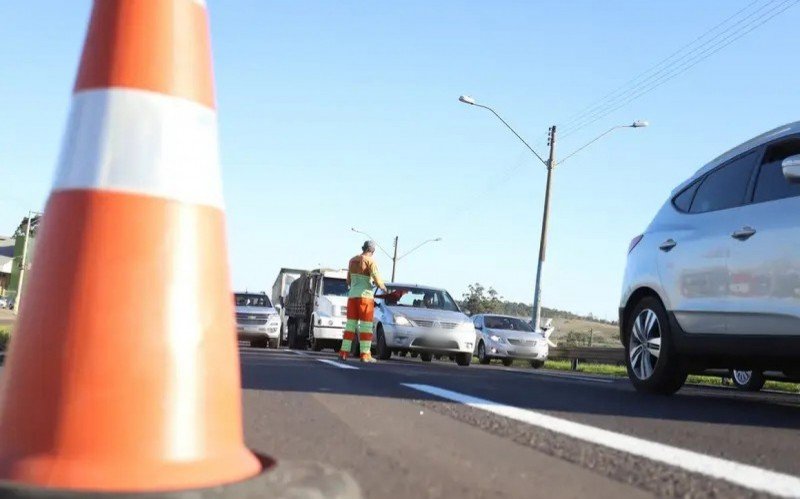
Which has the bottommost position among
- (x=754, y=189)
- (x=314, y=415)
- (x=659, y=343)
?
(x=314, y=415)

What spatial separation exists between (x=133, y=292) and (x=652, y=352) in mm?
5882

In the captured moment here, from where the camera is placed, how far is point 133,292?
8.35 feet

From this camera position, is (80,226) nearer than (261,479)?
No

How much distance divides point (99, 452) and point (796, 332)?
194 inches

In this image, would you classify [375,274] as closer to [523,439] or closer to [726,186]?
[726,186]

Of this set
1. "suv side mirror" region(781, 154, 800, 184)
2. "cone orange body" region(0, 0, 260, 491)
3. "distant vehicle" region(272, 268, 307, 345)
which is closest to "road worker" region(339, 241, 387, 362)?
"suv side mirror" region(781, 154, 800, 184)

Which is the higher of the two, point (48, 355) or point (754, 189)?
point (754, 189)

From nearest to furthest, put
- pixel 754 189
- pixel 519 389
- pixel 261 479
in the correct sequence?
pixel 261 479
pixel 754 189
pixel 519 389

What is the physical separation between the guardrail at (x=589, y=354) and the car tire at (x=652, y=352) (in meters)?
15.3

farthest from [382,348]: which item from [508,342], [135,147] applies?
[135,147]

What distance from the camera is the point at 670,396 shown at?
761 centimetres

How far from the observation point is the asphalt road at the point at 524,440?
3250 millimetres

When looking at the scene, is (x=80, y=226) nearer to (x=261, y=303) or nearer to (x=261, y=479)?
(x=261, y=479)

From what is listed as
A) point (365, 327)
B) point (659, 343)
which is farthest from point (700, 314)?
point (365, 327)
